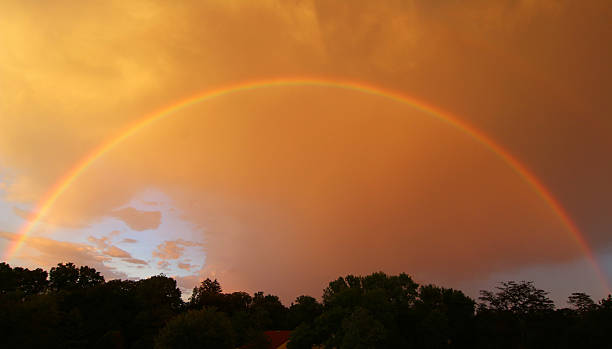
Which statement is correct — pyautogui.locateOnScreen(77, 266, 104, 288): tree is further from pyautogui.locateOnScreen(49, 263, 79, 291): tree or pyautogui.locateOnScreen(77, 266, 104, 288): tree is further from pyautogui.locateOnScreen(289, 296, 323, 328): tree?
pyautogui.locateOnScreen(289, 296, 323, 328): tree

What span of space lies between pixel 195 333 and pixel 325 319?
20.2m

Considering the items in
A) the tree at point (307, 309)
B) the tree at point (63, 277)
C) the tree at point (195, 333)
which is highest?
the tree at point (63, 277)

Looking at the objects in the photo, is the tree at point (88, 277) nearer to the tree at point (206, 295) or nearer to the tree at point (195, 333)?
the tree at point (206, 295)

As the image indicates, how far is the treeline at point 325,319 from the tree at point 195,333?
0.35 ft

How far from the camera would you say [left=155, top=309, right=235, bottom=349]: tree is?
137 feet

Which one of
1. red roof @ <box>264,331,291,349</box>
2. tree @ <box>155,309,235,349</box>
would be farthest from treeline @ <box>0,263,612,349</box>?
red roof @ <box>264,331,291,349</box>

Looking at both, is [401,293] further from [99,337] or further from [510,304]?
[99,337]

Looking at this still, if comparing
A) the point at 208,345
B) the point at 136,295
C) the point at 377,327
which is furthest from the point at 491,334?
the point at 136,295

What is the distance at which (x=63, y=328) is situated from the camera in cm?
6469

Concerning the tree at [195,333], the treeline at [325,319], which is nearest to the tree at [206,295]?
the treeline at [325,319]

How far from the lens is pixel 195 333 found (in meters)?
42.3

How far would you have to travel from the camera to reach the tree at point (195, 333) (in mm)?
41719

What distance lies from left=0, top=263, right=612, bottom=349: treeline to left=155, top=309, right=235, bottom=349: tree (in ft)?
0.35

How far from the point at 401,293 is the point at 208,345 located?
38495mm
